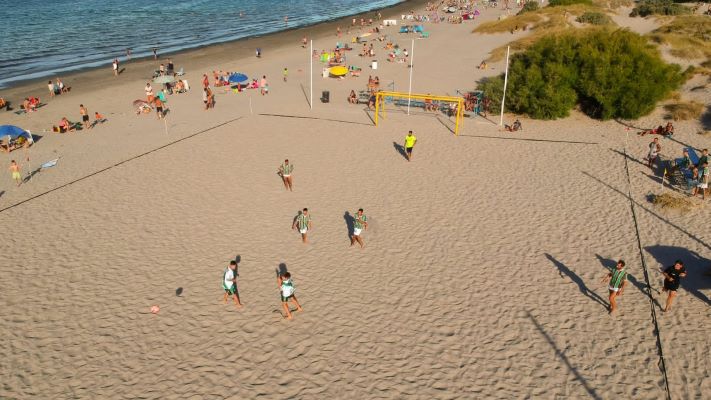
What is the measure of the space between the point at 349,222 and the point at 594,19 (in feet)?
134

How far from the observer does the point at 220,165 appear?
18.5 m

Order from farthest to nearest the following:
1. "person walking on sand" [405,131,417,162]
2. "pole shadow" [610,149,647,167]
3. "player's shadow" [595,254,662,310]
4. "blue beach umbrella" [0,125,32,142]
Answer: "blue beach umbrella" [0,125,32,142] → "pole shadow" [610,149,647,167] → "person walking on sand" [405,131,417,162] → "player's shadow" [595,254,662,310]

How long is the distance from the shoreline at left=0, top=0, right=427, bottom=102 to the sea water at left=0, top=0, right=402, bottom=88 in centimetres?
168

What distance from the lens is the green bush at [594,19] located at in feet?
142

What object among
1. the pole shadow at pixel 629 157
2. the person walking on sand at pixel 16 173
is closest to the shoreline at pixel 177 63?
the person walking on sand at pixel 16 173

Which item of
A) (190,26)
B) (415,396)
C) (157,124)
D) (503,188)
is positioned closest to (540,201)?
(503,188)

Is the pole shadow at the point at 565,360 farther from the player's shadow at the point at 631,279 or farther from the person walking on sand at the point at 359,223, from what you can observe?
the person walking on sand at the point at 359,223

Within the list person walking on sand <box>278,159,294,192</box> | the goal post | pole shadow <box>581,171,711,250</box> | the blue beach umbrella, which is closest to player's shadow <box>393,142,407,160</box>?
the goal post

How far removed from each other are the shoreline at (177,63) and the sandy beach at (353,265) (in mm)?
12688

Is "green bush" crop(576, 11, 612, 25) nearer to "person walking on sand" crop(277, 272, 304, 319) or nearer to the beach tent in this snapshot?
"person walking on sand" crop(277, 272, 304, 319)

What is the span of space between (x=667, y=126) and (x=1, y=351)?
23.7 meters

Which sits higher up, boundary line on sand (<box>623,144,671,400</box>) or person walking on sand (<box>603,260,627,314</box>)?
person walking on sand (<box>603,260,627,314</box>)

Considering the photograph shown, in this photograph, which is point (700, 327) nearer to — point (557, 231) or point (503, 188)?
point (557, 231)

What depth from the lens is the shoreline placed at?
32.3 metres
